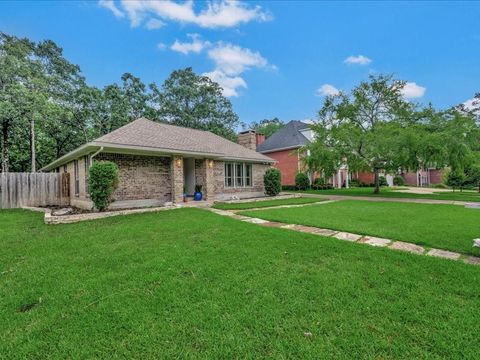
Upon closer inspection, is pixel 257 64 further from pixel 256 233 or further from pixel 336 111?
pixel 256 233

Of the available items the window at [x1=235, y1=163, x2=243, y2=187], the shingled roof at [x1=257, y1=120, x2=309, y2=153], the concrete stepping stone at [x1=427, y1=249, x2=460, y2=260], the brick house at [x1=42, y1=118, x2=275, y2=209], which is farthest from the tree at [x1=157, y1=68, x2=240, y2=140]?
the concrete stepping stone at [x1=427, y1=249, x2=460, y2=260]

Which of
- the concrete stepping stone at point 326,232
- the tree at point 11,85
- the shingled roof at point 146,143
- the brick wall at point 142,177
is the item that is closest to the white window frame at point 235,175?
the shingled roof at point 146,143

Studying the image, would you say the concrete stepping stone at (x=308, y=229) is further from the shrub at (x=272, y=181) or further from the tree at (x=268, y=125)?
the tree at (x=268, y=125)

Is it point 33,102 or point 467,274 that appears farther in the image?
point 33,102

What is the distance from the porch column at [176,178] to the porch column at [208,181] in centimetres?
144

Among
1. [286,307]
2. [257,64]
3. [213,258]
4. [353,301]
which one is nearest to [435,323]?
[353,301]

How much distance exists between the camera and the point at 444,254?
4297 mm

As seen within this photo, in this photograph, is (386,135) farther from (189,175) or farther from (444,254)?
(444,254)

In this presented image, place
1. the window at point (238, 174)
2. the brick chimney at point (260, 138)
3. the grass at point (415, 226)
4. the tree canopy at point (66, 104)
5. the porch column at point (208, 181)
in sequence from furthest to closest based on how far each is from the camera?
the brick chimney at point (260, 138)
the tree canopy at point (66, 104)
the window at point (238, 174)
the porch column at point (208, 181)
the grass at point (415, 226)

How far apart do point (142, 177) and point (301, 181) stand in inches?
550

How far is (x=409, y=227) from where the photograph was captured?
6.32 metres

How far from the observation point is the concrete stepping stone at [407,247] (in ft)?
14.8

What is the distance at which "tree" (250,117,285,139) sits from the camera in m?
47.4

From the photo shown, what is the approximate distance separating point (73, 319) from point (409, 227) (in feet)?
22.8
